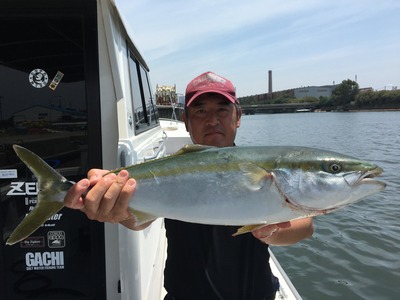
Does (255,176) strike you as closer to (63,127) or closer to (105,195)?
(105,195)

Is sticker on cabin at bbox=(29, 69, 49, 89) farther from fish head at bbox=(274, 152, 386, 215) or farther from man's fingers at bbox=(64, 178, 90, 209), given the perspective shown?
fish head at bbox=(274, 152, 386, 215)

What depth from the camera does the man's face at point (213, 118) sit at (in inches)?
94.5

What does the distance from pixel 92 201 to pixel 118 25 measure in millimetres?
1692

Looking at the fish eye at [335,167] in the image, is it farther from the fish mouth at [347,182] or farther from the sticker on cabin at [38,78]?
the sticker on cabin at [38,78]

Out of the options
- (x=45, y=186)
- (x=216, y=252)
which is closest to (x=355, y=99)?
(x=216, y=252)

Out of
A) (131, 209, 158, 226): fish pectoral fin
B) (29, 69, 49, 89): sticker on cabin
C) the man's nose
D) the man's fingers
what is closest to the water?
the man's nose

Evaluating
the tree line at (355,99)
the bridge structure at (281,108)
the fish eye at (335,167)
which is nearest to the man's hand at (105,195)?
the fish eye at (335,167)

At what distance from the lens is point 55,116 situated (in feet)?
9.13

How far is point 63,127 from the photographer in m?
2.81

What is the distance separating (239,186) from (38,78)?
1.93 metres

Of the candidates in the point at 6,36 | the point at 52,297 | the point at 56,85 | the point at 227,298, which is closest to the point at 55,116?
the point at 56,85

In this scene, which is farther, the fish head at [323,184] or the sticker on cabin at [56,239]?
the sticker on cabin at [56,239]

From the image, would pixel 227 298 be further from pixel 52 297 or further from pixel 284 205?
pixel 52 297

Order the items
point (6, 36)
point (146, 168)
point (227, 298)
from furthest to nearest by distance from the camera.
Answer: point (6, 36) < point (227, 298) < point (146, 168)
